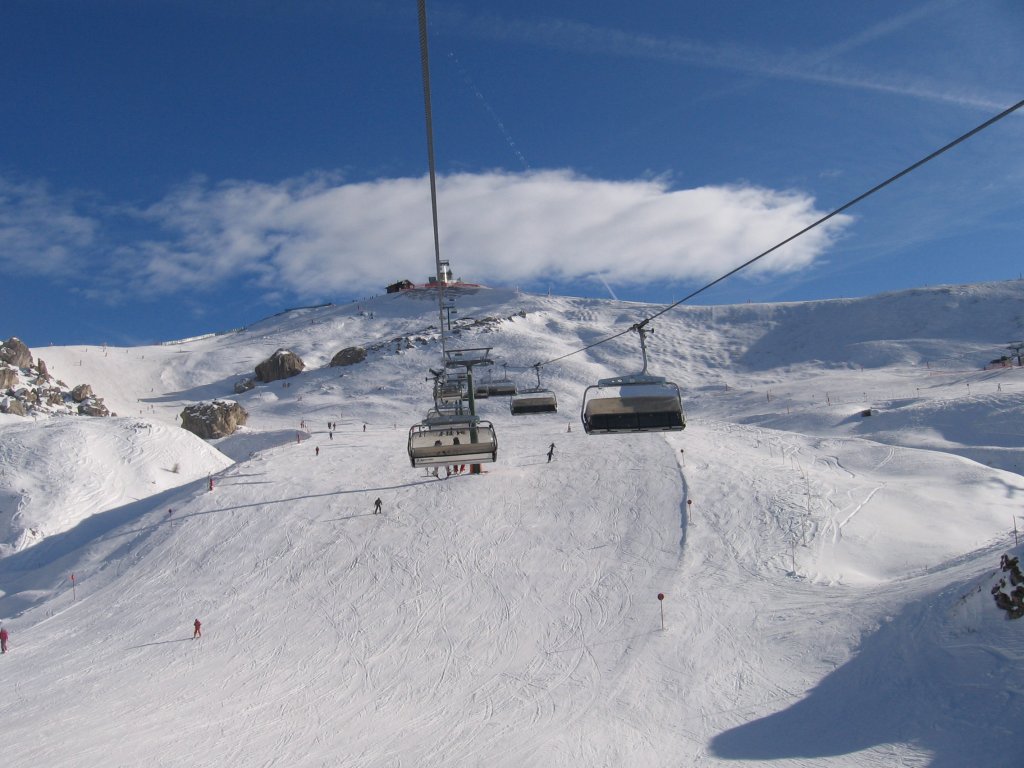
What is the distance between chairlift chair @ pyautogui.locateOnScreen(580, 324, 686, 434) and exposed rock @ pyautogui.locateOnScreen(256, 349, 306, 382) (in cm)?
6736

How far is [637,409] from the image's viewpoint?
14344mm

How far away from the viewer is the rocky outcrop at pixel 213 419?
57.3 m

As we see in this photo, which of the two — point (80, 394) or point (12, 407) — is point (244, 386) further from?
point (12, 407)

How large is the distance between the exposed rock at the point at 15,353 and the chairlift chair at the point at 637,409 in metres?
66.9

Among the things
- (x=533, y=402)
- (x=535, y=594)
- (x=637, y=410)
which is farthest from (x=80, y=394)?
(x=637, y=410)

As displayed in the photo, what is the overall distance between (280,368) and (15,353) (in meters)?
23.4

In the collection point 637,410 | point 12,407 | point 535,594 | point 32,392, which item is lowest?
point 535,594

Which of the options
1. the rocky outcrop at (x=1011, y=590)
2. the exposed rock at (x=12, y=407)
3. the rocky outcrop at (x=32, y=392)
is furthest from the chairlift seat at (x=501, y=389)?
the rocky outcrop at (x=32, y=392)

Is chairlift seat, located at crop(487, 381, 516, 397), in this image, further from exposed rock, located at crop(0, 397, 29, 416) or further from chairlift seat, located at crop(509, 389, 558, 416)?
exposed rock, located at crop(0, 397, 29, 416)

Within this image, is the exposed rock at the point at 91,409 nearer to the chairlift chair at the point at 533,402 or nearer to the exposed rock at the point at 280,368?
the exposed rock at the point at 280,368

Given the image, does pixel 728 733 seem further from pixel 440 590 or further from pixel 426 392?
pixel 426 392

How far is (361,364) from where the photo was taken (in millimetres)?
76250

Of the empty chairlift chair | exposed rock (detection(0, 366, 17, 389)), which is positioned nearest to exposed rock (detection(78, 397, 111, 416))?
exposed rock (detection(0, 366, 17, 389))

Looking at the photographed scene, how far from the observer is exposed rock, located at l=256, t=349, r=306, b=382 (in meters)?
77.4
